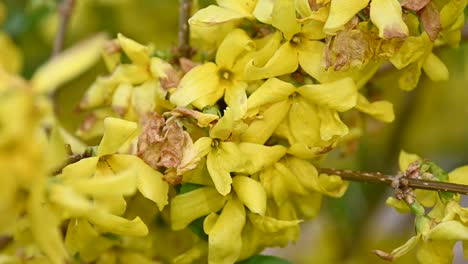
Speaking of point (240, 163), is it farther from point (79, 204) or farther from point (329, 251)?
point (329, 251)

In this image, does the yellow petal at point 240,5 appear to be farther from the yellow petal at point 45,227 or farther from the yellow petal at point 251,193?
the yellow petal at point 45,227

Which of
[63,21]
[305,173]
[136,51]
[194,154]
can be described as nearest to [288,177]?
[305,173]

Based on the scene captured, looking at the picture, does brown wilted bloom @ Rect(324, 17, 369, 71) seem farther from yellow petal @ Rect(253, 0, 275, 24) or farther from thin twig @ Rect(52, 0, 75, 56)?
thin twig @ Rect(52, 0, 75, 56)

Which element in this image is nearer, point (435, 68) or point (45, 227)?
point (45, 227)

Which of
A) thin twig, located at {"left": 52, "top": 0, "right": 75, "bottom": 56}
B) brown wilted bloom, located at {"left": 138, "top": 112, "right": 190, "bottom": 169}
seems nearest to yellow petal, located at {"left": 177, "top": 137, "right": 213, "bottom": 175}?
brown wilted bloom, located at {"left": 138, "top": 112, "right": 190, "bottom": 169}

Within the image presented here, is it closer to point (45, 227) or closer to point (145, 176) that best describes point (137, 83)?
point (145, 176)
